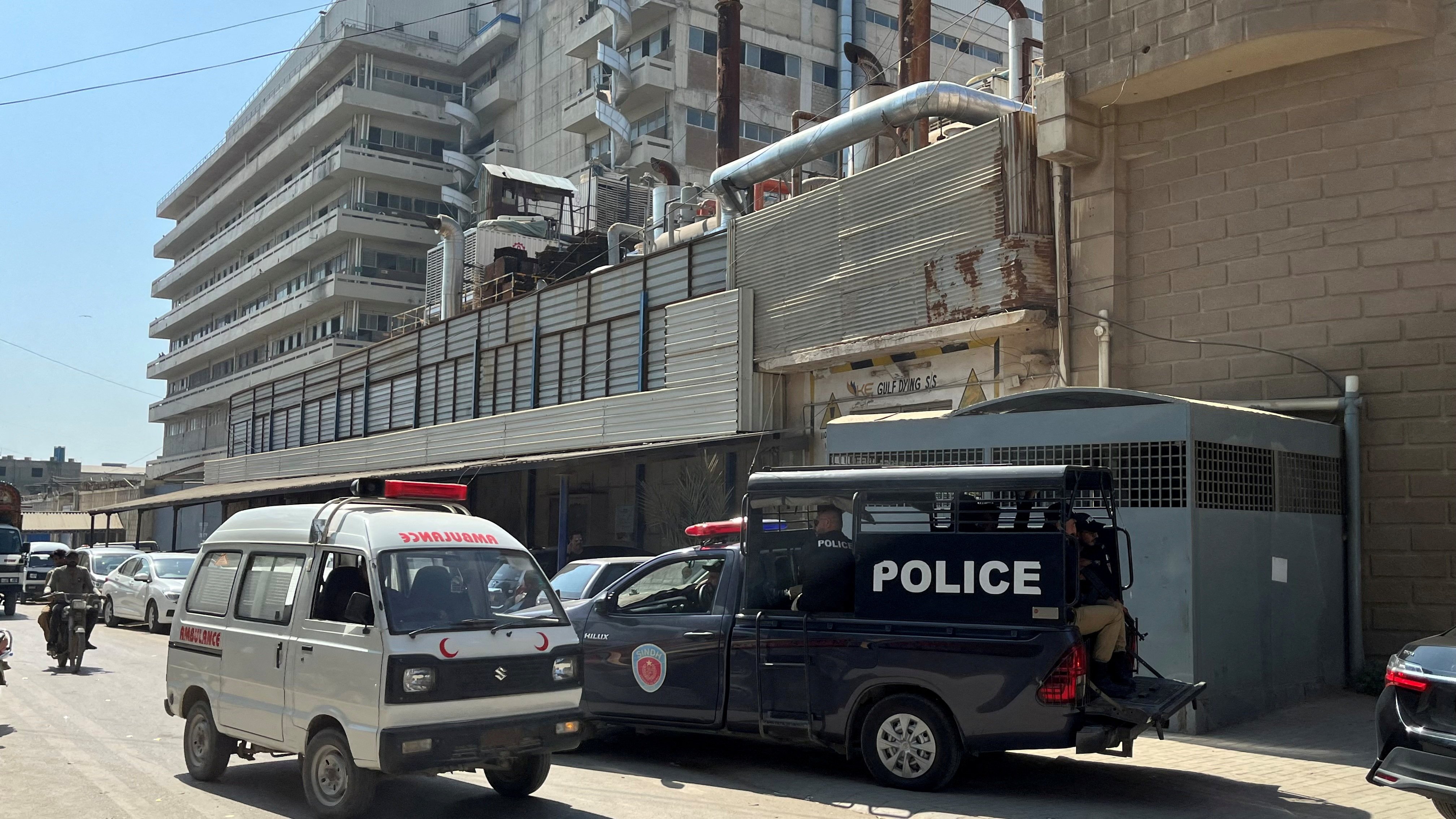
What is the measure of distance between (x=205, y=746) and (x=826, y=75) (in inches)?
1831

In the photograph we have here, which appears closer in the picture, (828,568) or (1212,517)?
(828,568)

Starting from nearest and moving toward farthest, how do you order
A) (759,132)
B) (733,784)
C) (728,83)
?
(733,784) → (728,83) → (759,132)

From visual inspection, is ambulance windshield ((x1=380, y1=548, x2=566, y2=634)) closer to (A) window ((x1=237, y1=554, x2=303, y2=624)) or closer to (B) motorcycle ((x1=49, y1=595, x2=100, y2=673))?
(A) window ((x1=237, y1=554, x2=303, y2=624))

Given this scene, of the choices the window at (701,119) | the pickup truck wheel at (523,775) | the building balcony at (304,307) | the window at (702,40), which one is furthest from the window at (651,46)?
the pickup truck wheel at (523,775)

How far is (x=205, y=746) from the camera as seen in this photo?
842cm

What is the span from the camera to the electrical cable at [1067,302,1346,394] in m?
13.2

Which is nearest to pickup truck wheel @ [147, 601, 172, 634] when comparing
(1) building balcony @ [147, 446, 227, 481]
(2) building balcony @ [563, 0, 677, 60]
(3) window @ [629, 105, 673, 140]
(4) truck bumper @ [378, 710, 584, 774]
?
(4) truck bumper @ [378, 710, 584, 774]

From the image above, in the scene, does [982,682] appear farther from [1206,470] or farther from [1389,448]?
[1389,448]

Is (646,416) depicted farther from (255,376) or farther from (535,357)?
(255,376)

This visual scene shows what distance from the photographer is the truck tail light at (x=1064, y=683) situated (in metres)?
7.69

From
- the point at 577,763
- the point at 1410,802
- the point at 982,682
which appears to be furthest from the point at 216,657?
the point at 1410,802

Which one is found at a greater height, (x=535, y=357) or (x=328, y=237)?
(x=328, y=237)

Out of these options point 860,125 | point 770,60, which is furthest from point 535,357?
point 770,60

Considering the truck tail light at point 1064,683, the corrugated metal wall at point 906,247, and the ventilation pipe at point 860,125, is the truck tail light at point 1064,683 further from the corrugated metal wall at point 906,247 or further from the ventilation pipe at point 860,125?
the ventilation pipe at point 860,125
